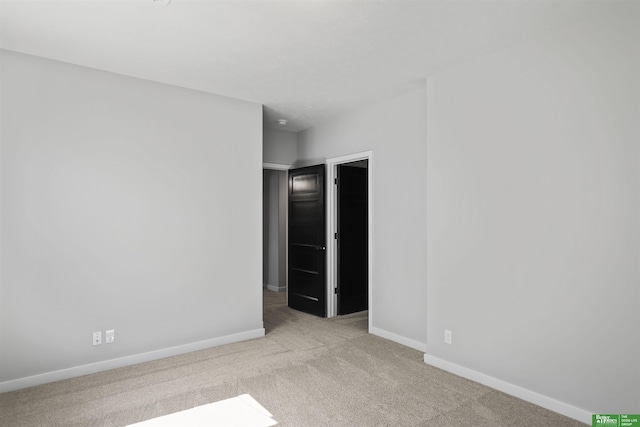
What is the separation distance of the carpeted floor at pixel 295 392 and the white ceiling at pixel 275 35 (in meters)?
2.74

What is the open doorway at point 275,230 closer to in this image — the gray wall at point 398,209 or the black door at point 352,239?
the black door at point 352,239

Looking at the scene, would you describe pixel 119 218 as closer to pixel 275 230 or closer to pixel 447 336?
pixel 447 336

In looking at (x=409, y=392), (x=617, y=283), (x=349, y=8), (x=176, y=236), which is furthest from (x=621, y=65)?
(x=176, y=236)

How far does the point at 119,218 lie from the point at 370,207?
2.75 m

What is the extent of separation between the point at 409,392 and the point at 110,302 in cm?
277

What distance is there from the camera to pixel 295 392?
2.88 metres

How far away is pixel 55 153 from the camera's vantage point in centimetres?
314

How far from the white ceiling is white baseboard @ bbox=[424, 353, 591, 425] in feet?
8.78

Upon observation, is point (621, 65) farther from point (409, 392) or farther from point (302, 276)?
point (302, 276)

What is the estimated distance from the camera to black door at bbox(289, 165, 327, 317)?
5.09 meters

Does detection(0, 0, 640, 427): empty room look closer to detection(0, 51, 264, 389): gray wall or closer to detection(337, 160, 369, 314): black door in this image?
detection(0, 51, 264, 389): gray wall

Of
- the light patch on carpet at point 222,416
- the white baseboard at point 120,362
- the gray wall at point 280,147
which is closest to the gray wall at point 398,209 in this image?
the gray wall at point 280,147

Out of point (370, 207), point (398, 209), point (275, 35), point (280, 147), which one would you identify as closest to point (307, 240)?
point (370, 207)

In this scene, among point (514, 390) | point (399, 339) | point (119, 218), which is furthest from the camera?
point (399, 339)
